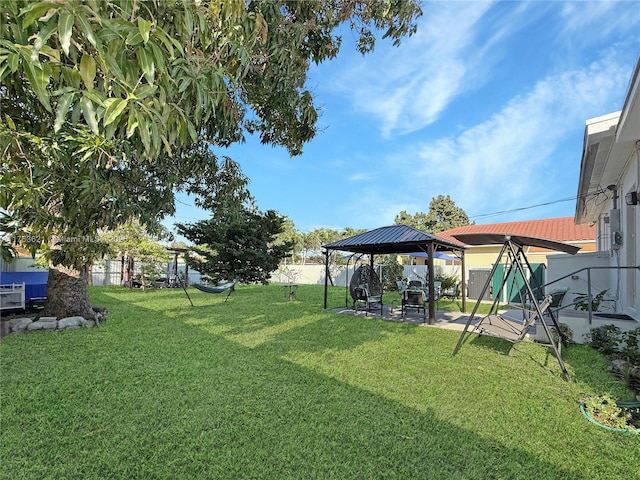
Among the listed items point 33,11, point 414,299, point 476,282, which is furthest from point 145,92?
point 476,282

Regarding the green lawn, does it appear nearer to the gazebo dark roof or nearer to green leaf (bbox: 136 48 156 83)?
green leaf (bbox: 136 48 156 83)

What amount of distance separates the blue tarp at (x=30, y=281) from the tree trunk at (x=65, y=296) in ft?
5.65

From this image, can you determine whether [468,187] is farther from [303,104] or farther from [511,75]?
[303,104]

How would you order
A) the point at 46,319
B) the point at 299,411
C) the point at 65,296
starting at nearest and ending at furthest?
the point at 299,411
the point at 46,319
the point at 65,296

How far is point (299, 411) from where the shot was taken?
133 inches

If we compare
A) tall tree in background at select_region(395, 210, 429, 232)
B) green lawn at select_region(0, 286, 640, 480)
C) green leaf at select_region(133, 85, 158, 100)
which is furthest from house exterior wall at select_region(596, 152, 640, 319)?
tall tree in background at select_region(395, 210, 429, 232)

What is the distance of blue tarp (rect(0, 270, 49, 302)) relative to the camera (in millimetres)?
8898

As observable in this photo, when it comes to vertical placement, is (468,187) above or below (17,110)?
above

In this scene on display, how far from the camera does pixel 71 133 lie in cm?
204

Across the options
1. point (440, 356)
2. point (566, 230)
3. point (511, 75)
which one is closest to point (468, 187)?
point (566, 230)

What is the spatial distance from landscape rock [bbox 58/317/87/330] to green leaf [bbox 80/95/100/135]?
795 centimetres

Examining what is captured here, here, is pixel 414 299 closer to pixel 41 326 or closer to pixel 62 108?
pixel 41 326

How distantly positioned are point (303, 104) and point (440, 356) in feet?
14.4

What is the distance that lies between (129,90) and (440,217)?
37.7 m
